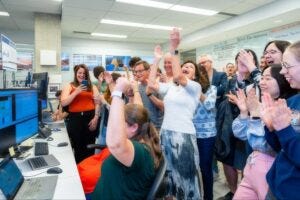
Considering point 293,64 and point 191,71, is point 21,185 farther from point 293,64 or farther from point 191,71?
point 191,71

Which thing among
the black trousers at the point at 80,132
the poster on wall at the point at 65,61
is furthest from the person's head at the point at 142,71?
the poster on wall at the point at 65,61

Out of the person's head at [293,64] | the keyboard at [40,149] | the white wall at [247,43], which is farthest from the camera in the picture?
the white wall at [247,43]

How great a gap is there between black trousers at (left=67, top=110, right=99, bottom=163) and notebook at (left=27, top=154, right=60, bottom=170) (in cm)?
116

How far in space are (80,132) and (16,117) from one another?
1.26 metres

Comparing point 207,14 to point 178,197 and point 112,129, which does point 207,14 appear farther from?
point 112,129

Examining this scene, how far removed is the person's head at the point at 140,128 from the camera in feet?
4.60

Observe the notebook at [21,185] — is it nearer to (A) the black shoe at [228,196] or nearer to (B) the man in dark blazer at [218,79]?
(A) the black shoe at [228,196]

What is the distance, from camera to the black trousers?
9.98 feet

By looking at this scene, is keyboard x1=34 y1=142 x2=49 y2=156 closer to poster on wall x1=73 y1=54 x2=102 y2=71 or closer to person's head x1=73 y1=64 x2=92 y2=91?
Result: person's head x1=73 y1=64 x2=92 y2=91

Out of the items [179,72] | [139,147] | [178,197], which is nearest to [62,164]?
[139,147]

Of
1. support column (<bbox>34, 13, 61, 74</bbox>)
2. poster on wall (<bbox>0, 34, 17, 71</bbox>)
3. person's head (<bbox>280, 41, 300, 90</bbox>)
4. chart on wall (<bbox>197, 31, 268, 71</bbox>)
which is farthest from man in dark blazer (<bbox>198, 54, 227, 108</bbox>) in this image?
support column (<bbox>34, 13, 61, 74</bbox>)

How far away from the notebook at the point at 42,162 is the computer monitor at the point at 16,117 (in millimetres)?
194

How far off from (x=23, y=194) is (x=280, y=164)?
47.2 inches

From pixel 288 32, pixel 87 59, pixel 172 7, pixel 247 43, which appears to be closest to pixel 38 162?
pixel 172 7
